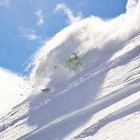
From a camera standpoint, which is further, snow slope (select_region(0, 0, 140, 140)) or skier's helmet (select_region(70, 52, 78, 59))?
skier's helmet (select_region(70, 52, 78, 59))

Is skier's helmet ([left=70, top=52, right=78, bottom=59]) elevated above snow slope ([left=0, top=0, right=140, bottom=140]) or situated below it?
above

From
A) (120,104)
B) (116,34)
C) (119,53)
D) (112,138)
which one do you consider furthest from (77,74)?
(112,138)

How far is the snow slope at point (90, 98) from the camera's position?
76.4m

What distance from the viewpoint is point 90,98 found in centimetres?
8950

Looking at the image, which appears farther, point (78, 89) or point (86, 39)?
point (86, 39)

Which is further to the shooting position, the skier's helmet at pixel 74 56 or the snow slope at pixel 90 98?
the skier's helmet at pixel 74 56

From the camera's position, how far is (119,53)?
10388 cm

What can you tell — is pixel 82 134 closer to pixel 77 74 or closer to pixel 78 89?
pixel 78 89

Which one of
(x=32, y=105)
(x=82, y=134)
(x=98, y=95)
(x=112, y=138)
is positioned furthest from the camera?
(x=32, y=105)

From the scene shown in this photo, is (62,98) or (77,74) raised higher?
(77,74)

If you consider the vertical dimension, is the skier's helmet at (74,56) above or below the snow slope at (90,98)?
above

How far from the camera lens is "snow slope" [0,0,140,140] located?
251 ft

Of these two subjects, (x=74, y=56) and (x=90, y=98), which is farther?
(x=74, y=56)

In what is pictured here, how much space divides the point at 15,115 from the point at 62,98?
1077 cm
